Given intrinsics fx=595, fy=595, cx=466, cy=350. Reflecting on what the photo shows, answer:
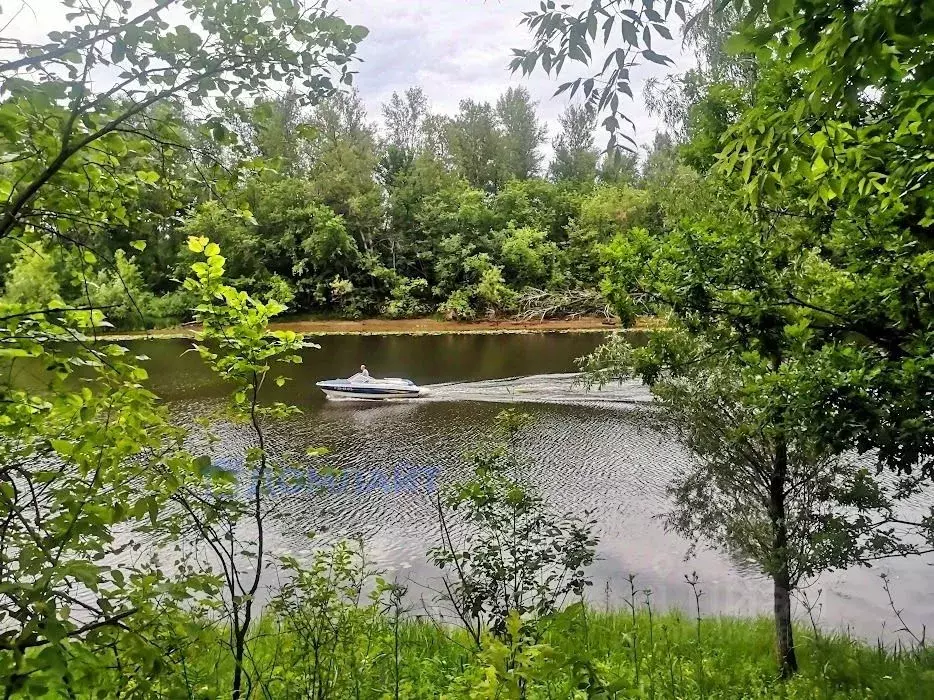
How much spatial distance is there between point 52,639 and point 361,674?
7.48 ft

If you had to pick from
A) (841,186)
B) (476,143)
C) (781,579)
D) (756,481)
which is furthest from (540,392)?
(476,143)

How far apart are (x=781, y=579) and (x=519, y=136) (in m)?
45.2

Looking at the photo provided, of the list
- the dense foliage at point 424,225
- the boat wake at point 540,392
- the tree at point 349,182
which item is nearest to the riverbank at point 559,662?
the boat wake at point 540,392

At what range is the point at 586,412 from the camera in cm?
1480

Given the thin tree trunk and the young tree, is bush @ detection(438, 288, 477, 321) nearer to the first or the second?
the young tree

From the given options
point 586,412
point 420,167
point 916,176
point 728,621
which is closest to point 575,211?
point 420,167

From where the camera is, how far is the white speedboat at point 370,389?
16.6 meters

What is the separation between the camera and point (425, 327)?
31625 millimetres

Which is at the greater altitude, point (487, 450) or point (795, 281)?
point (795, 281)

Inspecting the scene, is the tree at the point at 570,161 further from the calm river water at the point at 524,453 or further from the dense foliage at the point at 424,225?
the calm river water at the point at 524,453

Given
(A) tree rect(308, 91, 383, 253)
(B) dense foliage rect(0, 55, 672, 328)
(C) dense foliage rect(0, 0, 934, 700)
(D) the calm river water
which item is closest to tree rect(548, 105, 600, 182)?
(B) dense foliage rect(0, 55, 672, 328)

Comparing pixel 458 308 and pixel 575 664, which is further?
pixel 458 308

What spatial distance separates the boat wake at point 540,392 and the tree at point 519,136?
29500 millimetres

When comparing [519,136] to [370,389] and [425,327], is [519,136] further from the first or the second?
[370,389]
